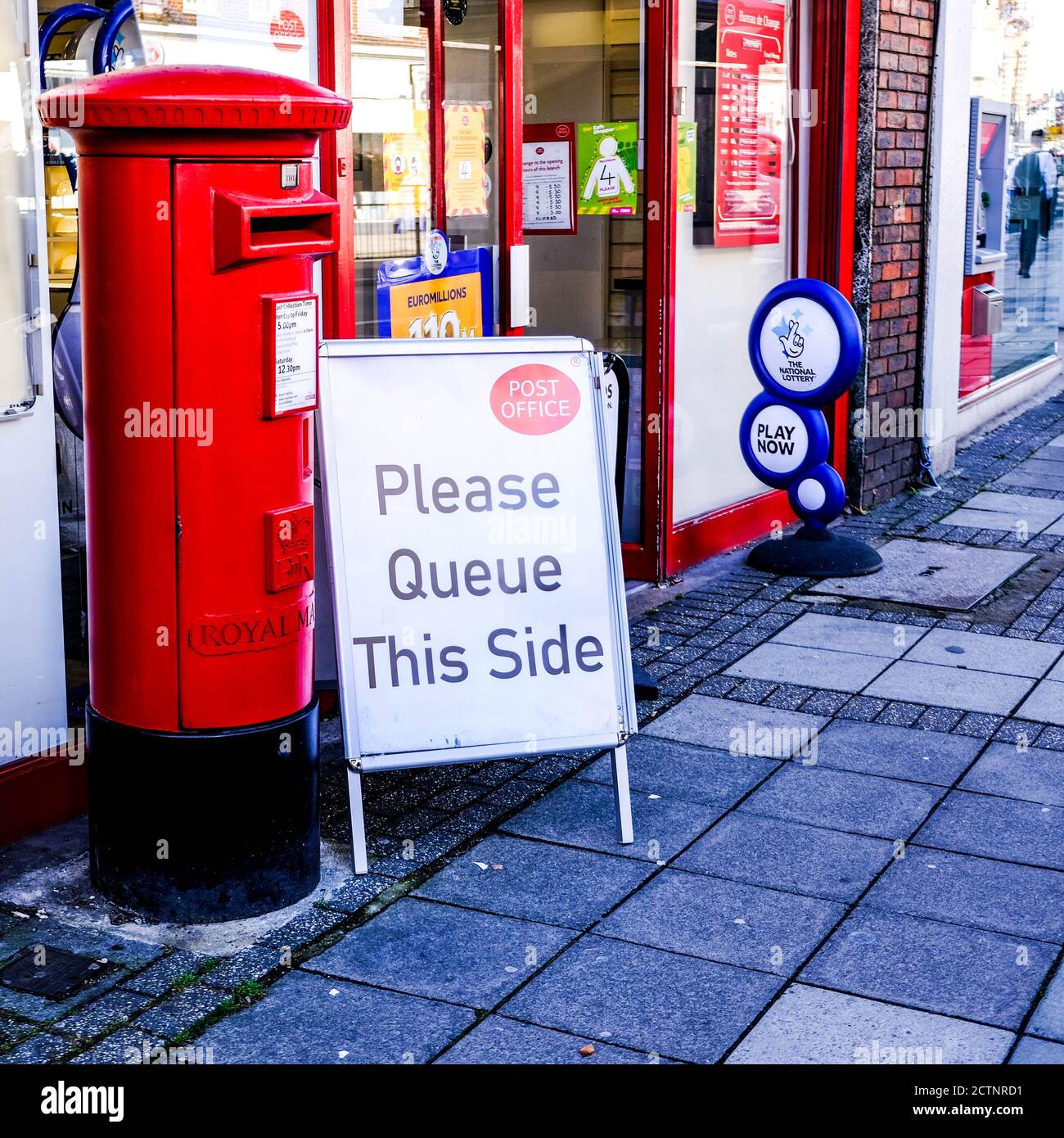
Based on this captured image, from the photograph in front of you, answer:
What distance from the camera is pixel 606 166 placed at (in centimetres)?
692

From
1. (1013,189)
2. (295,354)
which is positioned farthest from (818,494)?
(1013,189)

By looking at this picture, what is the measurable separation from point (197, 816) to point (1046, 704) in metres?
3.00

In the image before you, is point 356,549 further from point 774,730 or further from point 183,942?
point 774,730

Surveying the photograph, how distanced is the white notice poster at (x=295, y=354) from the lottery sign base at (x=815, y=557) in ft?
12.4

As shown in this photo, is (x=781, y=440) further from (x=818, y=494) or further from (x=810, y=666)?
(x=810, y=666)

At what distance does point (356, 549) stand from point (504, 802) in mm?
896

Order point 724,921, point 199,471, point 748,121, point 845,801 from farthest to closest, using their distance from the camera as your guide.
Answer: point 748,121
point 845,801
point 724,921
point 199,471

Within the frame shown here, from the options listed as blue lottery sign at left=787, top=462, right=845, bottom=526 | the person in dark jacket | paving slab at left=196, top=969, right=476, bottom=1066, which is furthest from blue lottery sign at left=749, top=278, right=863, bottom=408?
the person in dark jacket

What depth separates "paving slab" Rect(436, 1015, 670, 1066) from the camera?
3016 millimetres

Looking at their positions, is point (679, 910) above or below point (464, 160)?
below

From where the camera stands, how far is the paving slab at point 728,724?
4848 millimetres

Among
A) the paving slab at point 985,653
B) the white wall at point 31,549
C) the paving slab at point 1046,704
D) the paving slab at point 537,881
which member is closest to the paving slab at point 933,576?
the paving slab at point 985,653

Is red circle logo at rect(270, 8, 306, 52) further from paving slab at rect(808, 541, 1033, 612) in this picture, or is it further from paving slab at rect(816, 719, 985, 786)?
paving slab at rect(808, 541, 1033, 612)

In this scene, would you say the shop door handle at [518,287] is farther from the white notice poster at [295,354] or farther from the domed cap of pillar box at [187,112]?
the domed cap of pillar box at [187,112]
